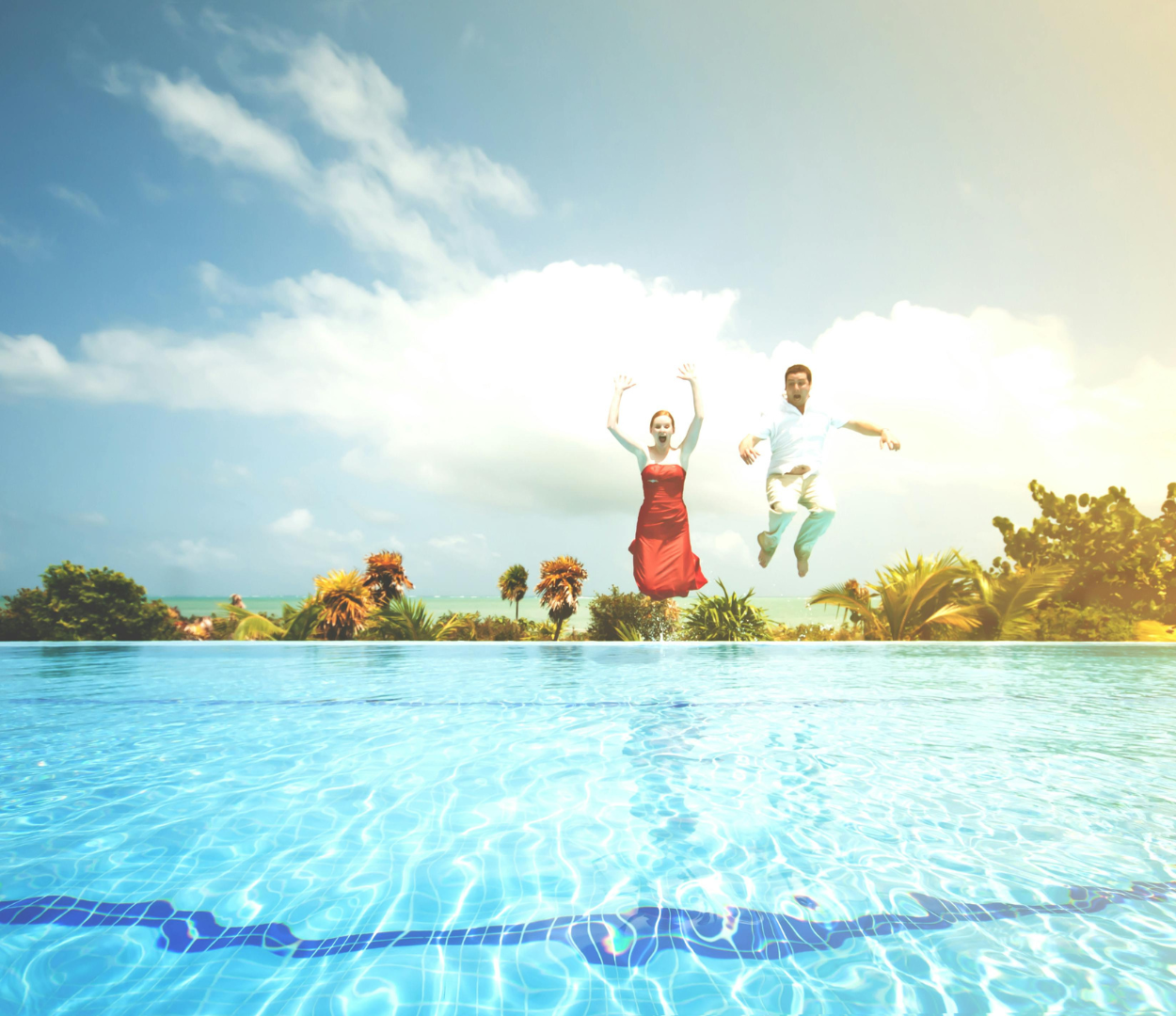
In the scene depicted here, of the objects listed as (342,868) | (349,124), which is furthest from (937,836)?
(349,124)

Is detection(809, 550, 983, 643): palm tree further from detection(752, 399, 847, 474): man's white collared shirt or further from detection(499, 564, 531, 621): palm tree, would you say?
detection(499, 564, 531, 621): palm tree

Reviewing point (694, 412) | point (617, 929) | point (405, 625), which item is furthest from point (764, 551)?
point (405, 625)

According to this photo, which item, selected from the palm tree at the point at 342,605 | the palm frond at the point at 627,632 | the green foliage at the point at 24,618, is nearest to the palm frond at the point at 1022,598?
the palm frond at the point at 627,632

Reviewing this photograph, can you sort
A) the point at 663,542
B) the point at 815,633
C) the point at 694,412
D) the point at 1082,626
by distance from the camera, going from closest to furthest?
the point at 663,542 < the point at 694,412 < the point at 1082,626 < the point at 815,633

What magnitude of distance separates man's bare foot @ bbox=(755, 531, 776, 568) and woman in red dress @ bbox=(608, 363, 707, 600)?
665mm

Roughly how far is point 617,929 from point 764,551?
523 centimetres

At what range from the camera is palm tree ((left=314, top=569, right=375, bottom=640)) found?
35.1 feet

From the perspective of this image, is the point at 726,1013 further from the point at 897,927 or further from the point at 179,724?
the point at 179,724

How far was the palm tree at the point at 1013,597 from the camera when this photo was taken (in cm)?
1008

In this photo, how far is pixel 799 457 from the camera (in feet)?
20.2

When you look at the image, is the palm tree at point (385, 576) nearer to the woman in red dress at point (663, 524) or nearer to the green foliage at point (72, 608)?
the green foliage at point (72, 608)

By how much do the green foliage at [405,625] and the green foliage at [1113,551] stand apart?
11753mm

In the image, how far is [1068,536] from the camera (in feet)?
39.8

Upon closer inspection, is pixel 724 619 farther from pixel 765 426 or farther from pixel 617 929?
pixel 617 929
